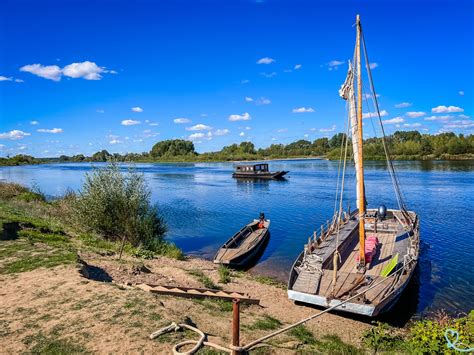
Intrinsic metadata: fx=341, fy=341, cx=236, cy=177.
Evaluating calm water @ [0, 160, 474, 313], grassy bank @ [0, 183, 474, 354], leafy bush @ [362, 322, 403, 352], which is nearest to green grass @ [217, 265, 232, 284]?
grassy bank @ [0, 183, 474, 354]

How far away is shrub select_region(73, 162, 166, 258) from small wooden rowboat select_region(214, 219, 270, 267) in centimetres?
475

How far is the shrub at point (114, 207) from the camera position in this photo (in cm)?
2245

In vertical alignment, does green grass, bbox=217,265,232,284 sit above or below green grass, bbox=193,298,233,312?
below

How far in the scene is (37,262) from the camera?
13.7 m

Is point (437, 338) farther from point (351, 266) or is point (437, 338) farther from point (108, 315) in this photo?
point (351, 266)

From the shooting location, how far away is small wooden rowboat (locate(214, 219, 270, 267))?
20.9m

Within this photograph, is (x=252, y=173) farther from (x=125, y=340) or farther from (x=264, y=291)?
(x=125, y=340)

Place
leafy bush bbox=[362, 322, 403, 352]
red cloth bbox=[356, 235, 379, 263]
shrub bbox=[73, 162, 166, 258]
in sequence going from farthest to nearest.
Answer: shrub bbox=[73, 162, 166, 258]
red cloth bbox=[356, 235, 379, 263]
leafy bush bbox=[362, 322, 403, 352]

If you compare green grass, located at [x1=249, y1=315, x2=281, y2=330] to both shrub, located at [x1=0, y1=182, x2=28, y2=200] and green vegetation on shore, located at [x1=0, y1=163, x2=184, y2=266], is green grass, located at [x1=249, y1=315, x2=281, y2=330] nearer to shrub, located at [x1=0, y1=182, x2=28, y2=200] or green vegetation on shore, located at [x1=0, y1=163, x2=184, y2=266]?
green vegetation on shore, located at [x1=0, y1=163, x2=184, y2=266]

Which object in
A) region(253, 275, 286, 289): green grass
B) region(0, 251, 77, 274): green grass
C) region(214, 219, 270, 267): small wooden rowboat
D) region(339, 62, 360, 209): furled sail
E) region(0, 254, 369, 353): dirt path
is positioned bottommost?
region(253, 275, 286, 289): green grass

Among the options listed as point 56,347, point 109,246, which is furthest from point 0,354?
point 109,246

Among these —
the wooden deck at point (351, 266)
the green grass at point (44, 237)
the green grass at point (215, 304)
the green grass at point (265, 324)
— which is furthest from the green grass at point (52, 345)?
the green grass at point (44, 237)

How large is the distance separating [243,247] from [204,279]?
7.07 m

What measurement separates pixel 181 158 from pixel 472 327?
18746 centimetres
